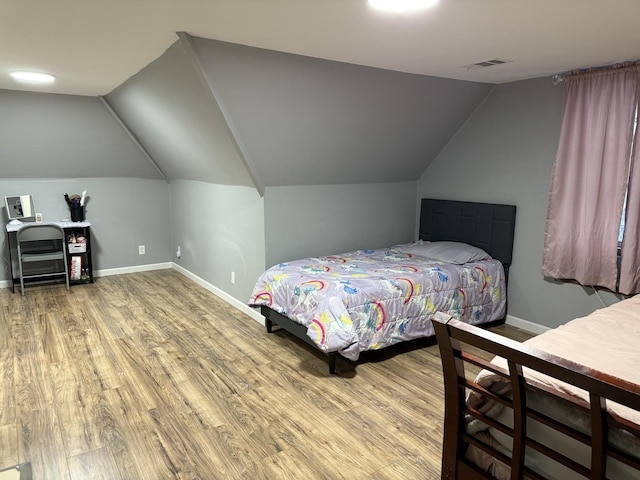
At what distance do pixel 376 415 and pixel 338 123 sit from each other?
6.99 ft

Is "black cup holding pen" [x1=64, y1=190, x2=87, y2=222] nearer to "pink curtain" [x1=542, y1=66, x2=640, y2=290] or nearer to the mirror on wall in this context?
the mirror on wall

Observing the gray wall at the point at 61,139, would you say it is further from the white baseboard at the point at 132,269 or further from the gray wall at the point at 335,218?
the gray wall at the point at 335,218

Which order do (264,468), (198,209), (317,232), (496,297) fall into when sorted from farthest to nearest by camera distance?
1. (198,209)
2. (317,232)
3. (496,297)
4. (264,468)

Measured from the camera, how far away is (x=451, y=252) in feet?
12.8

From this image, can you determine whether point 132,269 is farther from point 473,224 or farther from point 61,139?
point 473,224

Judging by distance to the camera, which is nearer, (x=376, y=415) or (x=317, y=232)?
(x=376, y=415)

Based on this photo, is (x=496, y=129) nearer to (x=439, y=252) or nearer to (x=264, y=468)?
(x=439, y=252)

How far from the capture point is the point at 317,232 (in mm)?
4152

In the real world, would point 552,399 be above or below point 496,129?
below

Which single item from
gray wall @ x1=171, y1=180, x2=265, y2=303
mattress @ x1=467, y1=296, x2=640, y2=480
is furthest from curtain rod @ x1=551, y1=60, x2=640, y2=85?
gray wall @ x1=171, y1=180, x2=265, y2=303

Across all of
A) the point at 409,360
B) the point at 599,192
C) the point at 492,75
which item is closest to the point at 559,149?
the point at 599,192

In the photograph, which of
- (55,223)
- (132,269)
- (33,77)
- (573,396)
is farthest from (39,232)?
(573,396)

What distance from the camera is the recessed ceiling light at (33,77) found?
344cm

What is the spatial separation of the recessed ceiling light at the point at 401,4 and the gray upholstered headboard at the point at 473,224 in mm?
2353
